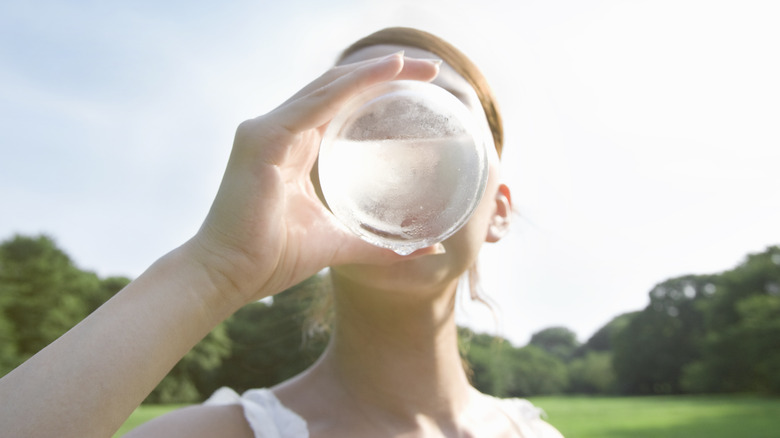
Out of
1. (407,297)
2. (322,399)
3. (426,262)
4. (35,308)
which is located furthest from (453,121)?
(35,308)

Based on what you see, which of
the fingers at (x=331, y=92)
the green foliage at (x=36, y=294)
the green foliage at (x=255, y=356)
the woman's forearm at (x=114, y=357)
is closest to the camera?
the woman's forearm at (x=114, y=357)

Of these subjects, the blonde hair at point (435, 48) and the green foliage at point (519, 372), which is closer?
the blonde hair at point (435, 48)

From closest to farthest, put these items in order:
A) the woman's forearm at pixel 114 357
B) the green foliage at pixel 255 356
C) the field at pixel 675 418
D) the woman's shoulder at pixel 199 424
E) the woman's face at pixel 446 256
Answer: the woman's forearm at pixel 114 357 → the woman's shoulder at pixel 199 424 → the woman's face at pixel 446 256 → the field at pixel 675 418 → the green foliage at pixel 255 356

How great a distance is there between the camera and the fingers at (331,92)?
1644 millimetres

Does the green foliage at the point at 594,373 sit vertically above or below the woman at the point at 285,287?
below

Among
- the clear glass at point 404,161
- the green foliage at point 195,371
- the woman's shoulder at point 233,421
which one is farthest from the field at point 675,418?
the clear glass at point 404,161

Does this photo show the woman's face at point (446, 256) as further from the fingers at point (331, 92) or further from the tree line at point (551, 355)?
the tree line at point (551, 355)

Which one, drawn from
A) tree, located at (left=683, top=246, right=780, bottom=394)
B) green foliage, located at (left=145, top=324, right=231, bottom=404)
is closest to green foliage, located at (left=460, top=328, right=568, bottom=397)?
tree, located at (left=683, top=246, right=780, bottom=394)

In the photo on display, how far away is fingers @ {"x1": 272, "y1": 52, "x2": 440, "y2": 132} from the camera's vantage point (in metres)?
1.64

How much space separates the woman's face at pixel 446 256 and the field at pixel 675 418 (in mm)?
35559

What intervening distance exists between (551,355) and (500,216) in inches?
1803

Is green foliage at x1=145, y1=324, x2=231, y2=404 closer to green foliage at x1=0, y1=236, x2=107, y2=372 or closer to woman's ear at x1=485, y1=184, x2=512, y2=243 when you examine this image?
green foliage at x1=0, y1=236, x2=107, y2=372

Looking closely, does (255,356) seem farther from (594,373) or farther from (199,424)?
(199,424)

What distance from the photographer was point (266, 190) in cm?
169
